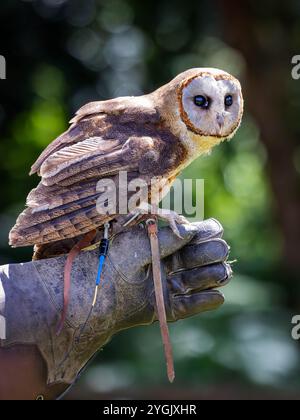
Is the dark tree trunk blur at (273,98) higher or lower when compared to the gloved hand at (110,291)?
higher

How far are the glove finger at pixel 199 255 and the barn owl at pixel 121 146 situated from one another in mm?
322

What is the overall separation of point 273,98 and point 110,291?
531 cm

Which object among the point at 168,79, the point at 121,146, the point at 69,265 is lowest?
the point at 69,265

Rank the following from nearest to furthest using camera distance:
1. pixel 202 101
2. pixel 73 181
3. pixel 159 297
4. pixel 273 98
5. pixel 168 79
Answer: pixel 159 297 → pixel 73 181 → pixel 202 101 → pixel 273 98 → pixel 168 79

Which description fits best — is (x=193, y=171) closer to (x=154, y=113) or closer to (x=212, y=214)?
(x=212, y=214)

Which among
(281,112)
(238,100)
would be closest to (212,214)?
(281,112)

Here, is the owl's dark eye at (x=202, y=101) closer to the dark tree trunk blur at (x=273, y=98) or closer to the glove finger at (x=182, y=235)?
the glove finger at (x=182, y=235)

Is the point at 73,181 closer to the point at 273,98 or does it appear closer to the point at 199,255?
the point at 199,255

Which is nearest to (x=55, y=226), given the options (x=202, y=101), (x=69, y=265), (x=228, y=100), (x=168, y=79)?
(x=69, y=265)

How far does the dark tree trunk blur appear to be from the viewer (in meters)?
7.97

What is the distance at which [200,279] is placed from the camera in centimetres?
322

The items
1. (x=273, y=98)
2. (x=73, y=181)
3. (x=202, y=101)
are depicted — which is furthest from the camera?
(x=273, y=98)

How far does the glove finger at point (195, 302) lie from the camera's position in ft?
10.6

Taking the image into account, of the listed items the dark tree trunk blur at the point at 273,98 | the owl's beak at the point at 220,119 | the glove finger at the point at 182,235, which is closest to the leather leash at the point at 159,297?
the glove finger at the point at 182,235
